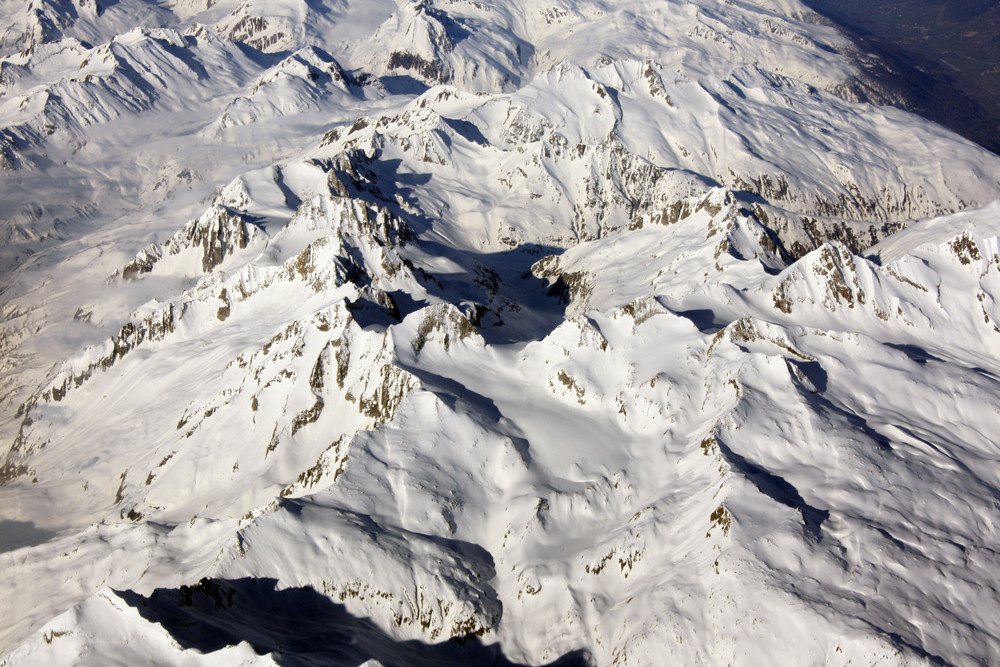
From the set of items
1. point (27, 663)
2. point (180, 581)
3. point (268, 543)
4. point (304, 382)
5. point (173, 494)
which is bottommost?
point (173, 494)

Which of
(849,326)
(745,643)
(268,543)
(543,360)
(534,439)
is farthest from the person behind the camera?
(849,326)

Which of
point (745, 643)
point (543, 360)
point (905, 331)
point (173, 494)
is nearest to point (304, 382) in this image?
point (173, 494)

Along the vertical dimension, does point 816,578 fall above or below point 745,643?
above

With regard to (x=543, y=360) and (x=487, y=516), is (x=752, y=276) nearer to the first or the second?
(x=543, y=360)

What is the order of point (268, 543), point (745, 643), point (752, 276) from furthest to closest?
point (752, 276) < point (268, 543) < point (745, 643)

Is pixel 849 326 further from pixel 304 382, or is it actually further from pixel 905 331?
pixel 304 382

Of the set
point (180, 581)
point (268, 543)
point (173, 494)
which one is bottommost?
point (173, 494)

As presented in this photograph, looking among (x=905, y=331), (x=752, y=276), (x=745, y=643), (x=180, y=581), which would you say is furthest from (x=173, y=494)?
(x=905, y=331)

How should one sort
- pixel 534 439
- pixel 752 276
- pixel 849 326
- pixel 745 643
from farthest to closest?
1. pixel 752 276
2. pixel 849 326
3. pixel 534 439
4. pixel 745 643

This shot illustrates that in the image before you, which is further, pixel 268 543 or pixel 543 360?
pixel 543 360
